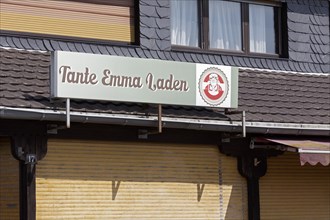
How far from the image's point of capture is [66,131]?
14203mm

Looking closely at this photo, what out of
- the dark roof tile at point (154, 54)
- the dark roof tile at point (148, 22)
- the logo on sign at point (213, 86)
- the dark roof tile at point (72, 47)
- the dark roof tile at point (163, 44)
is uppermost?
the dark roof tile at point (148, 22)

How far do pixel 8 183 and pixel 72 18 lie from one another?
2840mm

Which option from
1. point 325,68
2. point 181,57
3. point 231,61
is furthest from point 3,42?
point 325,68

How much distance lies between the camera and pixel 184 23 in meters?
16.3

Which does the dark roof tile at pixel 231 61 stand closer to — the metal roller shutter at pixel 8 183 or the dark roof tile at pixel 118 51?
the dark roof tile at pixel 118 51

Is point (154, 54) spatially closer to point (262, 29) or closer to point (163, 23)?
point (163, 23)

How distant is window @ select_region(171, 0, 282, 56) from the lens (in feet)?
53.6

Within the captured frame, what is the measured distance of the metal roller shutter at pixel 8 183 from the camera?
13.9 metres

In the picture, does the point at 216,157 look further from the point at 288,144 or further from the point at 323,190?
the point at 323,190

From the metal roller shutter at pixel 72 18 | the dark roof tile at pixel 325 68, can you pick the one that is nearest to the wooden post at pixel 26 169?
the metal roller shutter at pixel 72 18

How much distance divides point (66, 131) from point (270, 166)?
4.00 m

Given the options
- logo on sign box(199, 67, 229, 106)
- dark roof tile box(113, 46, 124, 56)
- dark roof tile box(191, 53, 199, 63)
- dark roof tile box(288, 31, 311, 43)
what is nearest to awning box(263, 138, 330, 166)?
logo on sign box(199, 67, 229, 106)

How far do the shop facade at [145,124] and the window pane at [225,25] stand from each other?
0.34 m

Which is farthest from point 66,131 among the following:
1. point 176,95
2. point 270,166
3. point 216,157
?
point 270,166
